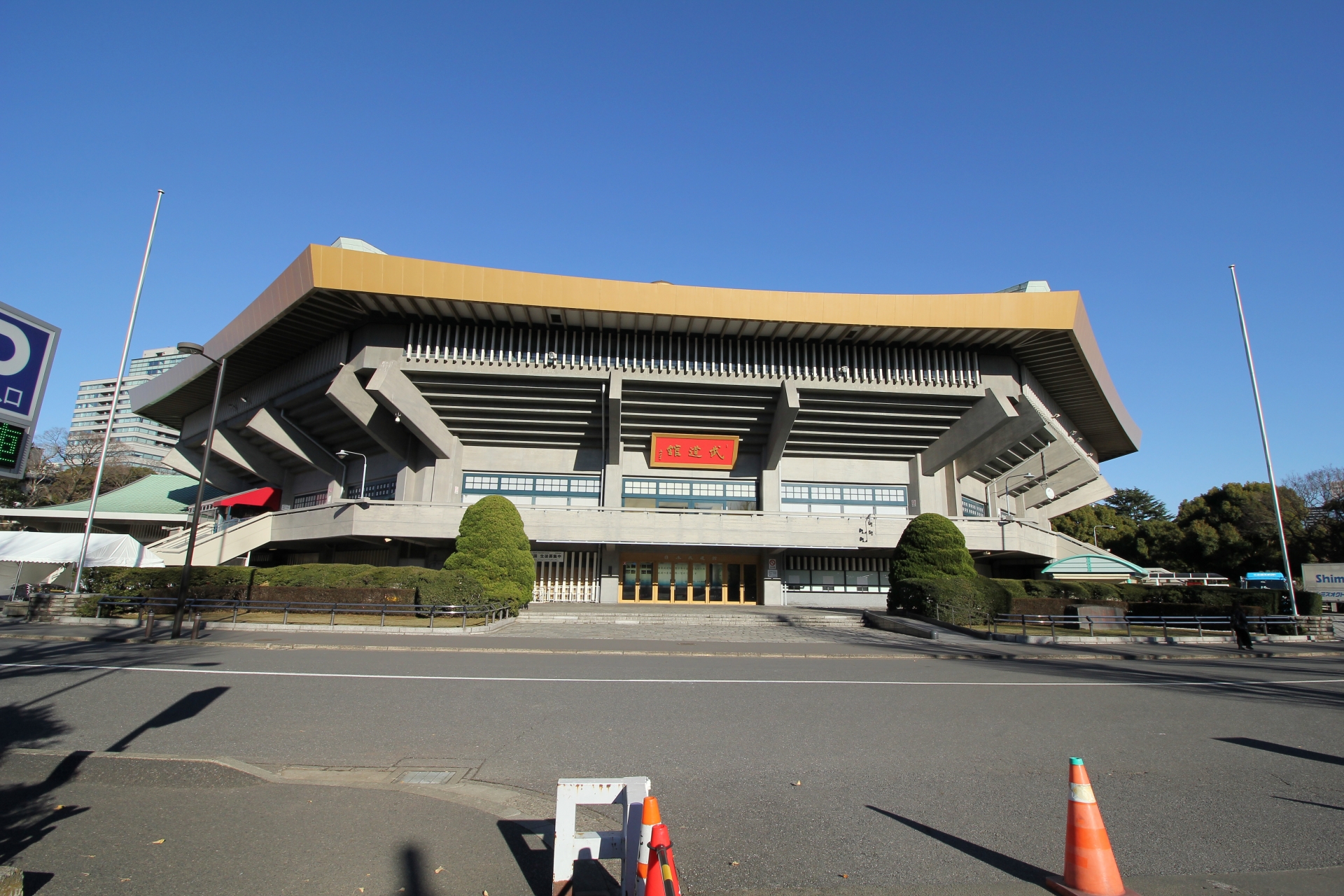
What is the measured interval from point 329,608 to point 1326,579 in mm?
36771

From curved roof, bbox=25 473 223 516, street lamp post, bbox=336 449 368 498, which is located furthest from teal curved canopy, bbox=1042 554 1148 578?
curved roof, bbox=25 473 223 516

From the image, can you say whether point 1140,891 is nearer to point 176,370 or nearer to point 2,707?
point 2,707

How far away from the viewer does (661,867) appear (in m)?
2.80

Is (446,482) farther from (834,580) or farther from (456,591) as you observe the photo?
(834,580)

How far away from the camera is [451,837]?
4.18m

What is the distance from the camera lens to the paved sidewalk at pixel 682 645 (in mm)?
14852

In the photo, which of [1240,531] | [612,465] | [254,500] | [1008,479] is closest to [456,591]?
[612,465]

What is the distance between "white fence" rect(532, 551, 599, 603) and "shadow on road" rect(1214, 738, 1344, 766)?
2684 cm

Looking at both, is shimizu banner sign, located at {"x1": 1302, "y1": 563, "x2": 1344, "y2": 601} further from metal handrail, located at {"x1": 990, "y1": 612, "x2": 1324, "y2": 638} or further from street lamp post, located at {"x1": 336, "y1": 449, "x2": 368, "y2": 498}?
street lamp post, located at {"x1": 336, "y1": 449, "x2": 368, "y2": 498}

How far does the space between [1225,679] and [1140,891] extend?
11.6 m

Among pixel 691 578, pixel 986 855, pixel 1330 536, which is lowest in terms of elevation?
pixel 986 855

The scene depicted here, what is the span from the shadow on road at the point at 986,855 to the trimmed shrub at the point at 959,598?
17.2m

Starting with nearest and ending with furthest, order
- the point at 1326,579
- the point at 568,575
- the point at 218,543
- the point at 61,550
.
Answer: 1. the point at 61,550
2. the point at 1326,579
3. the point at 218,543
4. the point at 568,575

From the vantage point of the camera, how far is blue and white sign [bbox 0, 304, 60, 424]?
12.7 ft
